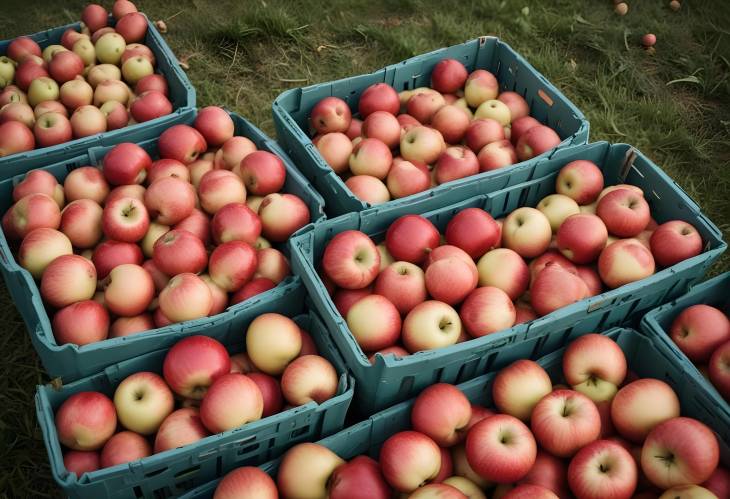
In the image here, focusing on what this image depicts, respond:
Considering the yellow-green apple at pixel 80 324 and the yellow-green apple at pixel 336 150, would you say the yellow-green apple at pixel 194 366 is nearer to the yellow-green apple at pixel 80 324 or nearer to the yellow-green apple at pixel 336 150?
the yellow-green apple at pixel 80 324

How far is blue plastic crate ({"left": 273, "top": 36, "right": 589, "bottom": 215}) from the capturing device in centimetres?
242

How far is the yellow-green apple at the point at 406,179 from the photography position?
8.11 feet

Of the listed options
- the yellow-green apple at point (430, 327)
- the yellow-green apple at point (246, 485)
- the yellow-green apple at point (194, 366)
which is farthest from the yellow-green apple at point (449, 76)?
the yellow-green apple at point (246, 485)

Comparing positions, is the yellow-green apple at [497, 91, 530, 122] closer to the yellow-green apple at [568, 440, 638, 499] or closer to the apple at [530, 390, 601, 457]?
the apple at [530, 390, 601, 457]

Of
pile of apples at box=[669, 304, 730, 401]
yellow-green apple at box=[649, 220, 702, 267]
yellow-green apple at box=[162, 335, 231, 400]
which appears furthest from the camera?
yellow-green apple at box=[649, 220, 702, 267]

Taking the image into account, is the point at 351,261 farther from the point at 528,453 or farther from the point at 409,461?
the point at 528,453

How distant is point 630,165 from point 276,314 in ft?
4.88

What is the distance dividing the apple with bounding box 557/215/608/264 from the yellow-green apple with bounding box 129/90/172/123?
1.72 meters

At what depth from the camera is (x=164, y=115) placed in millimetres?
2764

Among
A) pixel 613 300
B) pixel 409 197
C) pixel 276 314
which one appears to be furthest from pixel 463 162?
pixel 276 314

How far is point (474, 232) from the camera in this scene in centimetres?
224

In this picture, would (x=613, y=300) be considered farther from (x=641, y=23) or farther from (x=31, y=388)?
(x=641, y=23)

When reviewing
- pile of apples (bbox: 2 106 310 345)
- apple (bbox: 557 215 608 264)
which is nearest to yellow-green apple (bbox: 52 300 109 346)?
pile of apples (bbox: 2 106 310 345)

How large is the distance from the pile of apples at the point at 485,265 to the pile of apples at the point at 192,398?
8.9 inches
